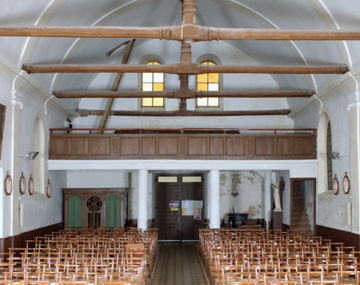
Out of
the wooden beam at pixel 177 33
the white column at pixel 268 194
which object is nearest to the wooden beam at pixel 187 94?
the white column at pixel 268 194

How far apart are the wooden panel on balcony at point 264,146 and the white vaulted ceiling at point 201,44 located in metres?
2.83

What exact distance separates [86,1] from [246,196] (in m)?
14.1

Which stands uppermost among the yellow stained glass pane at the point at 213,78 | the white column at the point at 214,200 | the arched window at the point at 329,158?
the yellow stained glass pane at the point at 213,78

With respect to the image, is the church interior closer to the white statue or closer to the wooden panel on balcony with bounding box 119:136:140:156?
the wooden panel on balcony with bounding box 119:136:140:156

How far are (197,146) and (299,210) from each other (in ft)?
20.5

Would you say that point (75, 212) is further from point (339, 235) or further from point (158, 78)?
point (339, 235)

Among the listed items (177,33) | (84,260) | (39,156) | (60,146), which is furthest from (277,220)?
(177,33)

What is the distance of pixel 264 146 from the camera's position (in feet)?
75.6

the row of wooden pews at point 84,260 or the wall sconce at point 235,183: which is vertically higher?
the wall sconce at point 235,183

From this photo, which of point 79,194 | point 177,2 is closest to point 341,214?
point 177,2

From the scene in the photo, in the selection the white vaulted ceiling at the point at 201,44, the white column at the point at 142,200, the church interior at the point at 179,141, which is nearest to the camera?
the church interior at the point at 179,141

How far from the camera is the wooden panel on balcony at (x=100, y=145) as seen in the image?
75.4ft

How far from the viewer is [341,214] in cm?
1903

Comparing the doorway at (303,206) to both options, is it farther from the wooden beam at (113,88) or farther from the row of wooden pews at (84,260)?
the wooden beam at (113,88)
